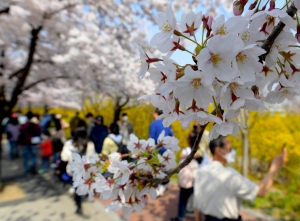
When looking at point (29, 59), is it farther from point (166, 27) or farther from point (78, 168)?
point (166, 27)

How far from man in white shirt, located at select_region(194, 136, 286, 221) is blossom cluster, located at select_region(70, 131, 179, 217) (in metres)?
1.06

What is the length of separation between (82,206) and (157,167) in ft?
11.7

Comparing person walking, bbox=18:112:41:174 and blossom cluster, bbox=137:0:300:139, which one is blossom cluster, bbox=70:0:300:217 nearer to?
blossom cluster, bbox=137:0:300:139

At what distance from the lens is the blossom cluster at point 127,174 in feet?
3.28

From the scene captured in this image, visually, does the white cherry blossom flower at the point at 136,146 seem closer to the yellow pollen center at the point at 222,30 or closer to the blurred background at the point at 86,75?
the yellow pollen center at the point at 222,30

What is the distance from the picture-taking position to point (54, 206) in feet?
13.3

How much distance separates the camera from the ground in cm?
365

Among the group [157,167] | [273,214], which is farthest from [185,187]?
[157,167]

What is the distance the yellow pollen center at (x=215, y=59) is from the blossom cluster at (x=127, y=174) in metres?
0.61

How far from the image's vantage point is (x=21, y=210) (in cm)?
379

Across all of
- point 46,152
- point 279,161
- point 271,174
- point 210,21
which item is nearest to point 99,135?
point 46,152

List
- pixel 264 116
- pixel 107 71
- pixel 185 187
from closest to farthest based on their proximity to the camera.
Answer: pixel 185 187
pixel 107 71
pixel 264 116

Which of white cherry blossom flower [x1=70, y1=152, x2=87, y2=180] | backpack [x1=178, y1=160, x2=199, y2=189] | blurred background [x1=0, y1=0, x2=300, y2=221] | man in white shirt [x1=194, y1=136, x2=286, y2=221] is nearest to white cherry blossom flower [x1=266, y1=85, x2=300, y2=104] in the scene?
white cherry blossom flower [x1=70, y1=152, x2=87, y2=180]

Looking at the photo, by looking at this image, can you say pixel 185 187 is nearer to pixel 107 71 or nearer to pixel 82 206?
pixel 82 206
